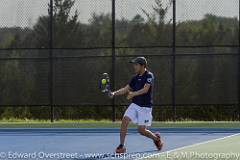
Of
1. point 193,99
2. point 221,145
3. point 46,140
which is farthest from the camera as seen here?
point 193,99

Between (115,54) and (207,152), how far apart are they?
10815 millimetres

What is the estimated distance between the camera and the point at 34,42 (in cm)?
2166

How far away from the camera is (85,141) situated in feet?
43.7

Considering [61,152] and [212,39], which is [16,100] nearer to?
[212,39]

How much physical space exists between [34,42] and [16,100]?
2036 millimetres

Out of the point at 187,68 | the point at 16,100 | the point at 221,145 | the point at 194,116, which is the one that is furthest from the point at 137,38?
the point at 221,145

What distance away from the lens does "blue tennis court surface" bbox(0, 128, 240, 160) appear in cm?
1071

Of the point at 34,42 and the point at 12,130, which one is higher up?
the point at 34,42

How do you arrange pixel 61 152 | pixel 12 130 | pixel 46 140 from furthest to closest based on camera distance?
1. pixel 12 130
2. pixel 46 140
3. pixel 61 152

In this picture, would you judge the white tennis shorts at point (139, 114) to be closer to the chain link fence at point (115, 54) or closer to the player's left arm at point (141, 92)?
the player's left arm at point (141, 92)

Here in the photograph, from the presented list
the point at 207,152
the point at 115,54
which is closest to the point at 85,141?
the point at 207,152

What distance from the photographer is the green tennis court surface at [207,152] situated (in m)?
9.76

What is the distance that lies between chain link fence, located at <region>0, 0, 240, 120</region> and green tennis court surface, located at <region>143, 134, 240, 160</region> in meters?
7.80

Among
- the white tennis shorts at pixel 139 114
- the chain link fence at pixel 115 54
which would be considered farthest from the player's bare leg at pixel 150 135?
the chain link fence at pixel 115 54
